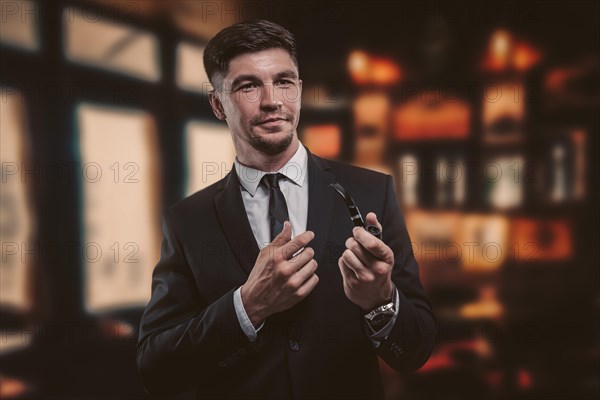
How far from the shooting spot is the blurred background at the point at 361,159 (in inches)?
68.2

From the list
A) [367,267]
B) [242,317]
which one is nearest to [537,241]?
[367,267]

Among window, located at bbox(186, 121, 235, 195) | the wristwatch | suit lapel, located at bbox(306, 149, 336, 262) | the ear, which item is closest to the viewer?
the wristwatch

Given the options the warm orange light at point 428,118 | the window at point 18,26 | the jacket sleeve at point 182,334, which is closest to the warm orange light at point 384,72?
the warm orange light at point 428,118

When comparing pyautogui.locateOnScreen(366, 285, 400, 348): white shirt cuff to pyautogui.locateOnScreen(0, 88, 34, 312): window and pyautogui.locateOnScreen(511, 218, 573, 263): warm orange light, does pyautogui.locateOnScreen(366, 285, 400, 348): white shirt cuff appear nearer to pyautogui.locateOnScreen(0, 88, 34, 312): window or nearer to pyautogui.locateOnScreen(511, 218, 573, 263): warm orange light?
pyautogui.locateOnScreen(511, 218, 573, 263): warm orange light

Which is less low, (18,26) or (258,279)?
(18,26)

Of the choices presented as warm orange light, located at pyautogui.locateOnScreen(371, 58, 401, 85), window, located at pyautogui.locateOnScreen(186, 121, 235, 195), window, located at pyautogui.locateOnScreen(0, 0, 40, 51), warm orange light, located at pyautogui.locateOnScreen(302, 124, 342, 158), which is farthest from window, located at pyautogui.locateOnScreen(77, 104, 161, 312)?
warm orange light, located at pyautogui.locateOnScreen(371, 58, 401, 85)

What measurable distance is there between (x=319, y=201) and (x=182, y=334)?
1.69 ft

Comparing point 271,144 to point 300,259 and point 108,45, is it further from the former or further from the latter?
point 108,45

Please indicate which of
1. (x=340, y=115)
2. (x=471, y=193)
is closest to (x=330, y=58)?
(x=340, y=115)

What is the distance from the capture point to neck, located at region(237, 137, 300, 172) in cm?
143

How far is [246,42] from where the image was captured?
54.4 inches

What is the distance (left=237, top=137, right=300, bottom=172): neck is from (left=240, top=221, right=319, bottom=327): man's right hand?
303 mm

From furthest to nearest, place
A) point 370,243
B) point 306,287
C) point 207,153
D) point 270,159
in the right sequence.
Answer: point 207,153 → point 270,159 → point 306,287 → point 370,243

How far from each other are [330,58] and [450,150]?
1.76 ft
